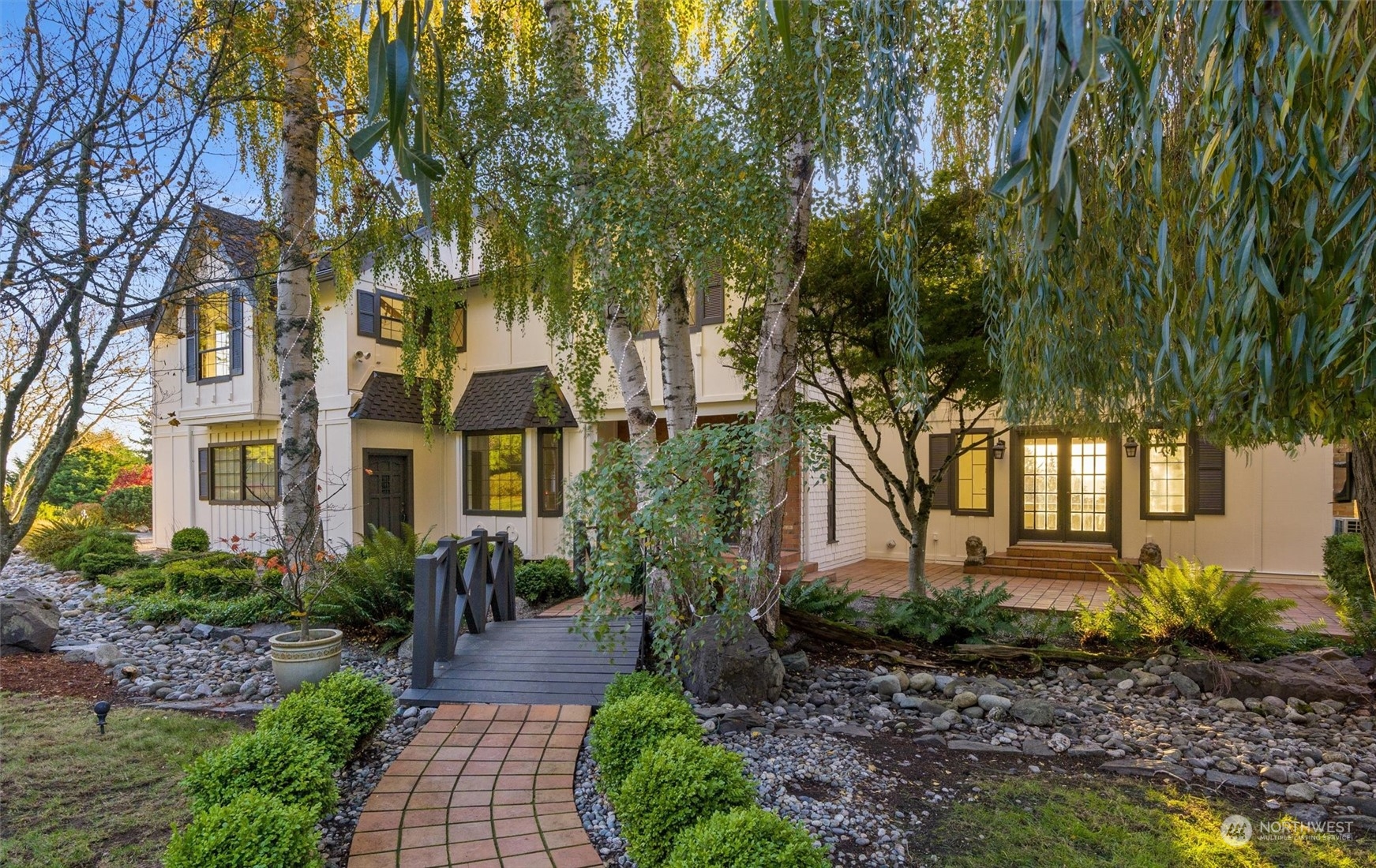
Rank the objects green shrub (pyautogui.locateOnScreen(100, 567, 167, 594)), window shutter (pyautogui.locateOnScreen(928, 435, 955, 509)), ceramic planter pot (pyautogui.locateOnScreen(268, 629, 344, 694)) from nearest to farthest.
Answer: ceramic planter pot (pyautogui.locateOnScreen(268, 629, 344, 694))
green shrub (pyautogui.locateOnScreen(100, 567, 167, 594))
window shutter (pyautogui.locateOnScreen(928, 435, 955, 509))

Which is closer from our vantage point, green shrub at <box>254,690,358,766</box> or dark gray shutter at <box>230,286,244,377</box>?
green shrub at <box>254,690,358,766</box>

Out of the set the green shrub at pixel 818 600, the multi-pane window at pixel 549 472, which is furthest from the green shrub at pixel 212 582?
the green shrub at pixel 818 600

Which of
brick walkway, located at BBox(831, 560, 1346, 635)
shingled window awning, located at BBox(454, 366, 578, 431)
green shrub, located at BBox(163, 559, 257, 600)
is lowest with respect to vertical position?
brick walkway, located at BBox(831, 560, 1346, 635)

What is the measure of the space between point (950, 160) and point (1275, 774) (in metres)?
4.99

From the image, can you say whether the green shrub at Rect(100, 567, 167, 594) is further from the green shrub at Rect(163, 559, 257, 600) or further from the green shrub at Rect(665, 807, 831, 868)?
the green shrub at Rect(665, 807, 831, 868)

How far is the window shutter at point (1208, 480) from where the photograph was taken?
9.97 metres

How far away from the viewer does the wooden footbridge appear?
4363 millimetres

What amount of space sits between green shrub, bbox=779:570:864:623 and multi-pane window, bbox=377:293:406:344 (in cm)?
827

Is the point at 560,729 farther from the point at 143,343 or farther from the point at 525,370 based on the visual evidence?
the point at 143,343

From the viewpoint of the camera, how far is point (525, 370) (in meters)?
11.3

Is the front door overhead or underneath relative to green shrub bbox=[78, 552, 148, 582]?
overhead

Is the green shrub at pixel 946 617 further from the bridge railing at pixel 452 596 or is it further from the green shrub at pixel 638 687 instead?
the bridge railing at pixel 452 596

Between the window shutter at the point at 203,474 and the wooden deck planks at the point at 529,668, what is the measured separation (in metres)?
10.4

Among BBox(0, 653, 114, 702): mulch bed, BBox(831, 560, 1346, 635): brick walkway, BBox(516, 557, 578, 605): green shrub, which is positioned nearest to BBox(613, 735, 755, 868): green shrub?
BBox(0, 653, 114, 702): mulch bed
